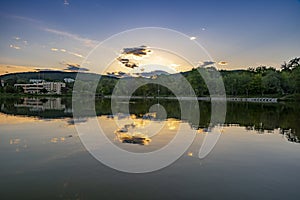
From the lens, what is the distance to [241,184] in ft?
20.0

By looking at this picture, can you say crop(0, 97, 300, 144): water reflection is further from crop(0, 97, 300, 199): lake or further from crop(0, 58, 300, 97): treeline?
crop(0, 58, 300, 97): treeline

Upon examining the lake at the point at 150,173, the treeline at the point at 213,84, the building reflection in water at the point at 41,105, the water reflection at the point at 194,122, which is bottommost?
the lake at the point at 150,173

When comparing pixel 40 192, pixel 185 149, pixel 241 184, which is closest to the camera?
pixel 40 192

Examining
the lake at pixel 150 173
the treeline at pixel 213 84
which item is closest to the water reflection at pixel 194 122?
the lake at pixel 150 173

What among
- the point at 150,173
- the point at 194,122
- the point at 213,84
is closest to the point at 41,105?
the point at 194,122

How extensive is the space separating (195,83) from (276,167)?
293ft

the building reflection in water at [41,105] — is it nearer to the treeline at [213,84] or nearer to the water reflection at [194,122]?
the water reflection at [194,122]

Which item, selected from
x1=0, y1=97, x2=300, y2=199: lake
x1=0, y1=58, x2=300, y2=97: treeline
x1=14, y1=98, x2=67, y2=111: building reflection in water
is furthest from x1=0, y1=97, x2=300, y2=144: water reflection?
x1=0, y1=58, x2=300, y2=97: treeline

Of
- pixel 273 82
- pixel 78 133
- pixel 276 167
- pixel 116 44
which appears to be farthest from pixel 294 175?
pixel 273 82

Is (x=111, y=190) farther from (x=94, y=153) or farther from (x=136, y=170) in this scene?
(x=94, y=153)

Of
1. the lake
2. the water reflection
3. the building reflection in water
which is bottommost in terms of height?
the lake

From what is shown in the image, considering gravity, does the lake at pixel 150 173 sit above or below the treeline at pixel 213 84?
below

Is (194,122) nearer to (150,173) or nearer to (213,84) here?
(150,173)

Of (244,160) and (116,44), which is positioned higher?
(116,44)
